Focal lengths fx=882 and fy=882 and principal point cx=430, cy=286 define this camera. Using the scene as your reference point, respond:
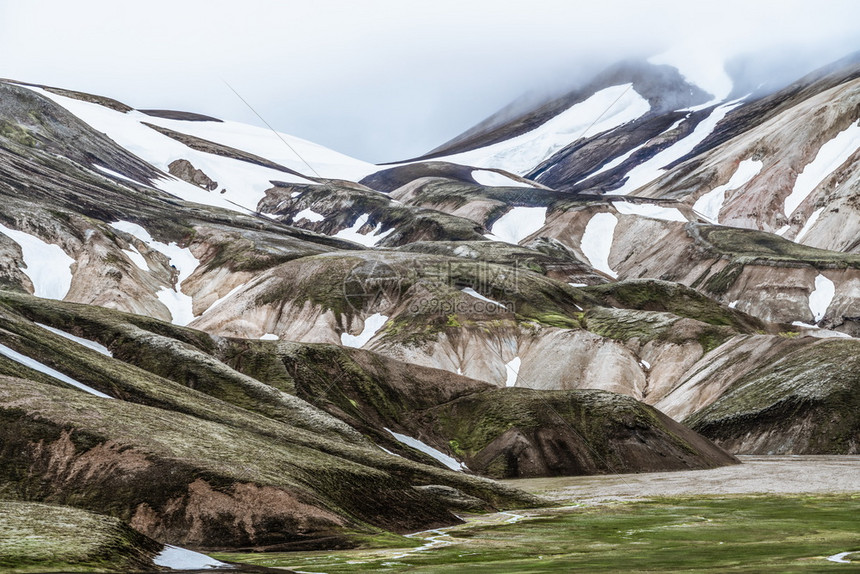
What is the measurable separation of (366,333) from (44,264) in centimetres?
5646

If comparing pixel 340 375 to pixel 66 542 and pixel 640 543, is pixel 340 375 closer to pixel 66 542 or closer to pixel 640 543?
pixel 640 543

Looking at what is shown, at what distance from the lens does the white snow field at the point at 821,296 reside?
6734 inches

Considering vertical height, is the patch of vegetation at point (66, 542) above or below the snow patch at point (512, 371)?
below

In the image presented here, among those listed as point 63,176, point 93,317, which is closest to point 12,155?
point 63,176

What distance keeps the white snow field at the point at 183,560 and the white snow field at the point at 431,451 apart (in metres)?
64.1

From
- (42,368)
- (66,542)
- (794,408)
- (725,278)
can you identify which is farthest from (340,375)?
(725,278)

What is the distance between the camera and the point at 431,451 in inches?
4104

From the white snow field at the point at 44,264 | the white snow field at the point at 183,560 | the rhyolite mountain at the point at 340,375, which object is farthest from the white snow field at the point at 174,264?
the white snow field at the point at 183,560

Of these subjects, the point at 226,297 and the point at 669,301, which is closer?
the point at 226,297

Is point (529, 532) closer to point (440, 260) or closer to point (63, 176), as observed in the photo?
point (440, 260)

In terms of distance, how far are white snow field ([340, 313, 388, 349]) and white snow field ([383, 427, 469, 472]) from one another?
46.9 meters

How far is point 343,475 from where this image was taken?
61.0 m

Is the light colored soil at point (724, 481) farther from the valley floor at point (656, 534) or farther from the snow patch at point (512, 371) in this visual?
the snow patch at point (512, 371)

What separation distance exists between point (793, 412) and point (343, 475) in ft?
242
